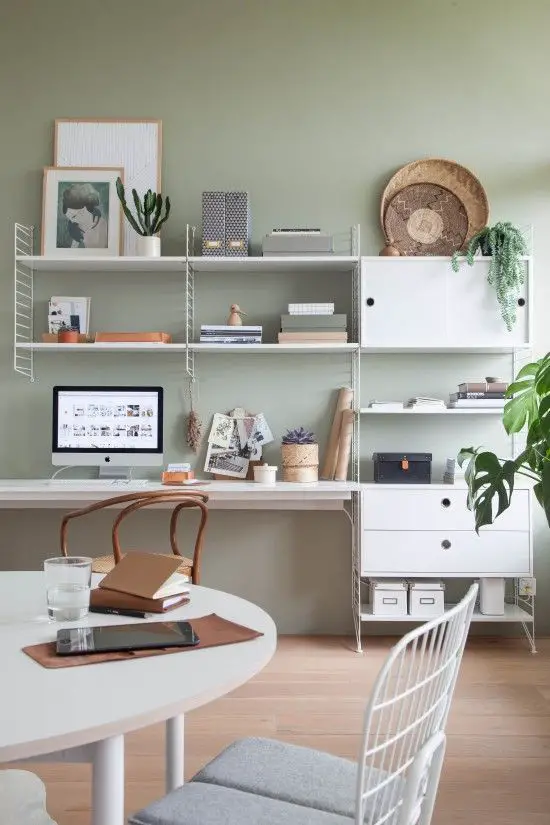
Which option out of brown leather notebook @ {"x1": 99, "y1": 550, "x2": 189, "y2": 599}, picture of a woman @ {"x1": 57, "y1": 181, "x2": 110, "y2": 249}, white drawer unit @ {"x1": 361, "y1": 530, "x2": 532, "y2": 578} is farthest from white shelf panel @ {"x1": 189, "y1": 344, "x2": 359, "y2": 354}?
brown leather notebook @ {"x1": 99, "y1": 550, "x2": 189, "y2": 599}

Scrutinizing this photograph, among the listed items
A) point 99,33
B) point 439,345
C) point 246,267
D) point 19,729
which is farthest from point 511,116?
point 19,729

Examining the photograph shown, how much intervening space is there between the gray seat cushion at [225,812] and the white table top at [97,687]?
0.23 m

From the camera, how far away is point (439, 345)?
362cm

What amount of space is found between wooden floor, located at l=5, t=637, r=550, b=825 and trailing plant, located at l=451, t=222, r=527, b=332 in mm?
1561

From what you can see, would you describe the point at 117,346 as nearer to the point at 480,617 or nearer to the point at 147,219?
the point at 147,219

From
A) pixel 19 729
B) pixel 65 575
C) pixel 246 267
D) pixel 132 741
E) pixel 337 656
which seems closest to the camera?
pixel 19 729

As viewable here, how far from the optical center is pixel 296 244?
143 inches

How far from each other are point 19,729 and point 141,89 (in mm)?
3644

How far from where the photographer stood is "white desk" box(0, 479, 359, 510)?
342 cm

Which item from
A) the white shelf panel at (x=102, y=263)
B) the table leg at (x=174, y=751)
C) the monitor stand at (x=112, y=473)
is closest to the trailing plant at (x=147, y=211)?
the white shelf panel at (x=102, y=263)

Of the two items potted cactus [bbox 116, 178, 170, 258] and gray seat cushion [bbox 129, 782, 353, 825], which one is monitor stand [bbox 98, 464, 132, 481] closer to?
potted cactus [bbox 116, 178, 170, 258]

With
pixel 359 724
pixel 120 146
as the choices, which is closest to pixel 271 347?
pixel 120 146

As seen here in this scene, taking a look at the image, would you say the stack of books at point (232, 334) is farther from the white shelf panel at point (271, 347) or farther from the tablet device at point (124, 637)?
the tablet device at point (124, 637)

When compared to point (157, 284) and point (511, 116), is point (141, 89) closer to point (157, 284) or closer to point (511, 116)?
point (157, 284)
